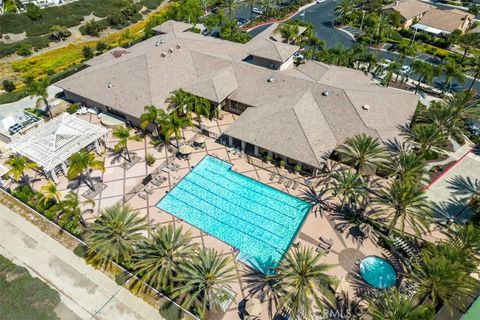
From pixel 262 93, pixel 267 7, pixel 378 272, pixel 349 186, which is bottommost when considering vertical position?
pixel 378 272

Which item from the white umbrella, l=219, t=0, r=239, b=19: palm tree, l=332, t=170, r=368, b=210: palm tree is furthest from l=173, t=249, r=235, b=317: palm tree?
l=219, t=0, r=239, b=19: palm tree

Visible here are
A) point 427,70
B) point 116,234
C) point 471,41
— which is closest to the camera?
point 116,234

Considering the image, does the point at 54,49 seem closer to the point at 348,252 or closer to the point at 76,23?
the point at 76,23

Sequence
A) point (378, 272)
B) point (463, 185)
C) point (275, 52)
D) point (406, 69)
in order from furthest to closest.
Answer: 1. point (406, 69)
2. point (275, 52)
3. point (463, 185)
4. point (378, 272)

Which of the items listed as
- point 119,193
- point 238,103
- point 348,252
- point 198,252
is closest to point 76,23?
point 238,103

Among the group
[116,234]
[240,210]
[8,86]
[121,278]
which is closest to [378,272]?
[240,210]

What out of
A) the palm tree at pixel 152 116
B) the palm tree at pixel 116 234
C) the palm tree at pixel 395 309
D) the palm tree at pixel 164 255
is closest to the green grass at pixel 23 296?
the palm tree at pixel 116 234

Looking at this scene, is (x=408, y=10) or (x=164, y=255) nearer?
(x=164, y=255)

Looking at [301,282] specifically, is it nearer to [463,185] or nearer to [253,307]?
[253,307]
